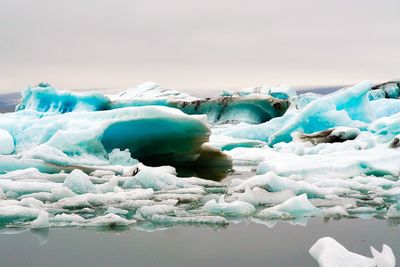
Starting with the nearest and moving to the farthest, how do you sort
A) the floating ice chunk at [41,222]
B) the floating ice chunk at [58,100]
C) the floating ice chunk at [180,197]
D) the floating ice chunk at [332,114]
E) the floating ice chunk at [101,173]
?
the floating ice chunk at [41,222], the floating ice chunk at [180,197], the floating ice chunk at [101,173], the floating ice chunk at [332,114], the floating ice chunk at [58,100]

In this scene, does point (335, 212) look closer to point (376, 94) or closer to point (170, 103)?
point (170, 103)

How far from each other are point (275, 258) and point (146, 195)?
216 cm

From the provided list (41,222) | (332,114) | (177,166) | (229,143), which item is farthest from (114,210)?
(332,114)

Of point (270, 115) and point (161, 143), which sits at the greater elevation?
point (161, 143)

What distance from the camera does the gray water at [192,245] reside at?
2.88 m

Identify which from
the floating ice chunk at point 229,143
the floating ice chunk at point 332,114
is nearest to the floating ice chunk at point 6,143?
the floating ice chunk at point 229,143

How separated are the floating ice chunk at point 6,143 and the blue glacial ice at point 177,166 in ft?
0.07

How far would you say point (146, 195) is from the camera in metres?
4.90

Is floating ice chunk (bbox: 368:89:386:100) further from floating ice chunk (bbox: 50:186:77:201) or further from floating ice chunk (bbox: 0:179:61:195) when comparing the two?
floating ice chunk (bbox: 50:186:77:201)

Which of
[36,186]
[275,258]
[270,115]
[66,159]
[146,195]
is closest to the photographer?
[275,258]

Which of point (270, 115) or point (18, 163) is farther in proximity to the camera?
point (270, 115)

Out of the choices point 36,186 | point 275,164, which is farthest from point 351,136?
point 36,186

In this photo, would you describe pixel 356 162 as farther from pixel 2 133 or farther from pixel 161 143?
pixel 2 133

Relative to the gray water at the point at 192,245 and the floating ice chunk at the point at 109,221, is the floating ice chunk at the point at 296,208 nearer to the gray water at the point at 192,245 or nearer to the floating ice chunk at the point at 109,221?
the gray water at the point at 192,245
